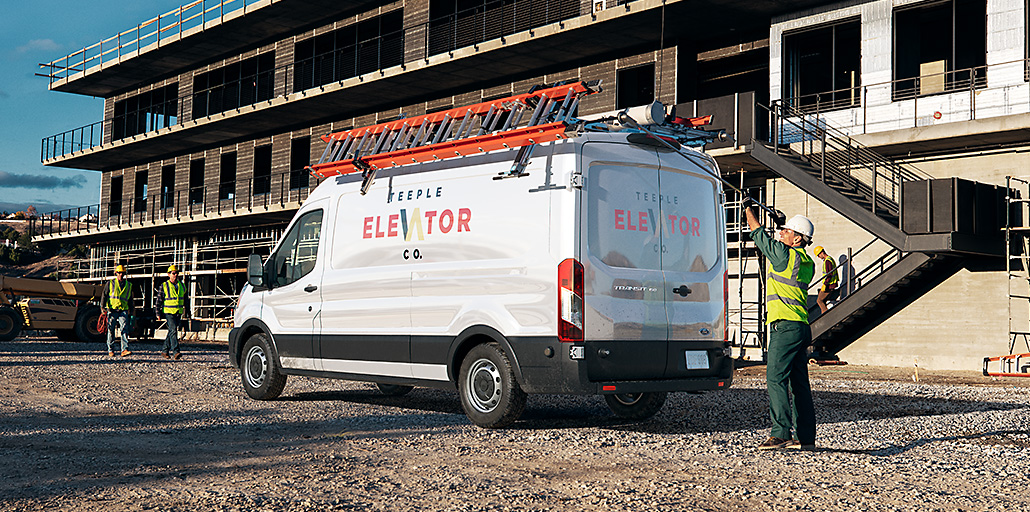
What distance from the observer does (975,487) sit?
5.71 metres

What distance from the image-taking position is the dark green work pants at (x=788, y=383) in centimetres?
706

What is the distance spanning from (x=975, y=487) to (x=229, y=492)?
425cm

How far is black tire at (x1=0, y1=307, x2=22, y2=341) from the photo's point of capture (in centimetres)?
2383

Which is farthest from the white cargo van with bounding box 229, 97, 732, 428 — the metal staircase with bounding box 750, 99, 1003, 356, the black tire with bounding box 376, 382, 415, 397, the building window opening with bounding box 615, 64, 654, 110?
the building window opening with bounding box 615, 64, 654, 110

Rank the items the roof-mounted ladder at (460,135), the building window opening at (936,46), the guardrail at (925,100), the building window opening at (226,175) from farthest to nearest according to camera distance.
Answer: the building window opening at (226,175)
the building window opening at (936,46)
the guardrail at (925,100)
the roof-mounted ladder at (460,135)

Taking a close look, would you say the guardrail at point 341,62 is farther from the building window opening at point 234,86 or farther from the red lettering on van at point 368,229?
the red lettering on van at point 368,229

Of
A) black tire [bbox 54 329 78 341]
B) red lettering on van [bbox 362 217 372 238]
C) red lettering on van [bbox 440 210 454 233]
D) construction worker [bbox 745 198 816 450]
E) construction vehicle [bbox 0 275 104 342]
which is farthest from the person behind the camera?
black tire [bbox 54 329 78 341]

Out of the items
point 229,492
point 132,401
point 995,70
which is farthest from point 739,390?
point 995,70

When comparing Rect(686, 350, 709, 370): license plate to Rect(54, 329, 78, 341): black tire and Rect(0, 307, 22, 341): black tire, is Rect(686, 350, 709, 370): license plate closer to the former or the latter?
Rect(0, 307, 22, 341): black tire

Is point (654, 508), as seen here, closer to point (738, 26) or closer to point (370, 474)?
point (370, 474)

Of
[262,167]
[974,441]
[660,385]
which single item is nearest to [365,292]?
[660,385]

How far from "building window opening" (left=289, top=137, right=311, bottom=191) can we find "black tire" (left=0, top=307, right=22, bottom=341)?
972 centimetres

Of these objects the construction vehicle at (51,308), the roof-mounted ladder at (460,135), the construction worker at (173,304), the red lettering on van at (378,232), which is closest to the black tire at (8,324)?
the construction vehicle at (51,308)

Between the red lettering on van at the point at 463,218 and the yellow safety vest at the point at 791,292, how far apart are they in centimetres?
254
